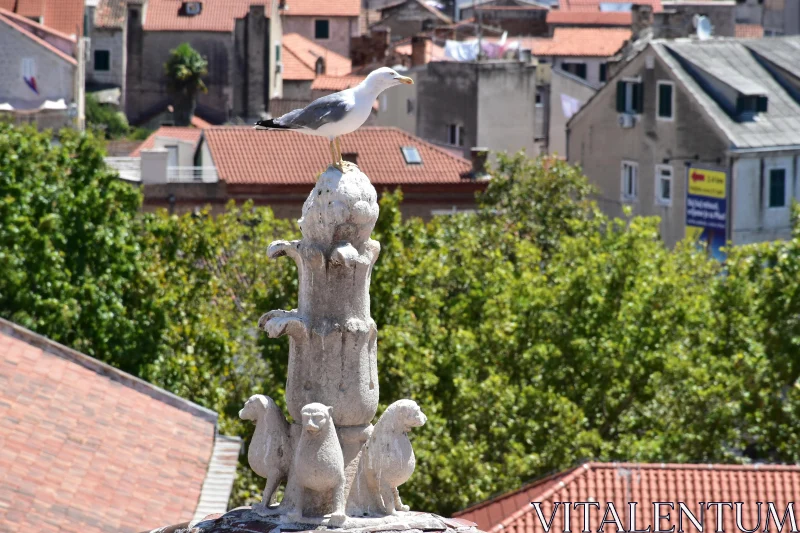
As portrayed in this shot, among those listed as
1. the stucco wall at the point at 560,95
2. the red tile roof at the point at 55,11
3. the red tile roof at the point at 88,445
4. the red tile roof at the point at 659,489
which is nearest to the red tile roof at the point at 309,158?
the stucco wall at the point at 560,95

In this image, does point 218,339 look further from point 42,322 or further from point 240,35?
point 240,35

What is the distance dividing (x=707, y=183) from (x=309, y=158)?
498 inches

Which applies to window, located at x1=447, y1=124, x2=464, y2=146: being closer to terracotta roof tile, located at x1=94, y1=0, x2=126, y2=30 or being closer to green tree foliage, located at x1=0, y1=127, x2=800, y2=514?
green tree foliage, located at x1=0, y1=127, x2=800, y2=514

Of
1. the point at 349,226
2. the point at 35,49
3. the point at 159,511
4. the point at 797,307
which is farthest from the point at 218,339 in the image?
the point at 35,49

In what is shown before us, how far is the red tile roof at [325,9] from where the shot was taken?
114m

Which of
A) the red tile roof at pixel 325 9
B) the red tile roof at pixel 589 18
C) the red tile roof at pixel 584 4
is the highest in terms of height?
the red tile roof at pixel 584 4

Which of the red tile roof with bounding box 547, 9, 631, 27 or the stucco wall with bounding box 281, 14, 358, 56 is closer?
the red tile roof with bounding box 547, 9, 631, 27

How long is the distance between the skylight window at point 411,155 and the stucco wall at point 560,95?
18563 millimetres

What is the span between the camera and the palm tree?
102 metres

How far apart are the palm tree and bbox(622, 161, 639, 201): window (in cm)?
4315

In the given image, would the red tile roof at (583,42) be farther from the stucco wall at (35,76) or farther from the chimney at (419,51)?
the stucco wall at (35,76)

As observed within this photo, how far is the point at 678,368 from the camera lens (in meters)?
32.7

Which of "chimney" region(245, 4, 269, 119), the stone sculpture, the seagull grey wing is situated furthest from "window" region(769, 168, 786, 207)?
"chimney" region(245, 4, 269, 119)

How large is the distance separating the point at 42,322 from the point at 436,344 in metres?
6.90
